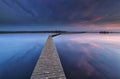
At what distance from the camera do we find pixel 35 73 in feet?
12.3

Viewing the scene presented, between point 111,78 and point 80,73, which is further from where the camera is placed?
point 80,73

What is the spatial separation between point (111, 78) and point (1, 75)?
152 inches

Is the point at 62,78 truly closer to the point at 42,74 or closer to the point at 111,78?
the point at 42,74

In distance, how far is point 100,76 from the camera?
187 inches

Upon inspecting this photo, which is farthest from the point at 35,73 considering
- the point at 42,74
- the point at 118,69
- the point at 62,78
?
the point at 118,69

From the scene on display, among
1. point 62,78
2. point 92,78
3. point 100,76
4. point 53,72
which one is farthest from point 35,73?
point 100,76

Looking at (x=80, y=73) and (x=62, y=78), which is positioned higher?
(x=62, y=78)

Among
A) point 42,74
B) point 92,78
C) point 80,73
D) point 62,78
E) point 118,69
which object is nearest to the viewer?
point 62,78

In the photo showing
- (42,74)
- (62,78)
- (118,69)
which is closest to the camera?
(62,78)

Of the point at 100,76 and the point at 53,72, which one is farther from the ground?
the point at 53,72

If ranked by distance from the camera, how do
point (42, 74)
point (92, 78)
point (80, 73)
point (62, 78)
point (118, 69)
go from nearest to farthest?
point (62, 78)
point (42, 74)
point (92, 78)
point (80, 73)
point (118, 69)

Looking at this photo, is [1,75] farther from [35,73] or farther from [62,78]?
[62,78]

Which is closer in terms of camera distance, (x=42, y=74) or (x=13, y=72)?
(x=42, y=74)

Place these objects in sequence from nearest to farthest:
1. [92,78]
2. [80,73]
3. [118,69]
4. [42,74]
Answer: [42,74] < [92,78] < [80,73] < [118,69]
